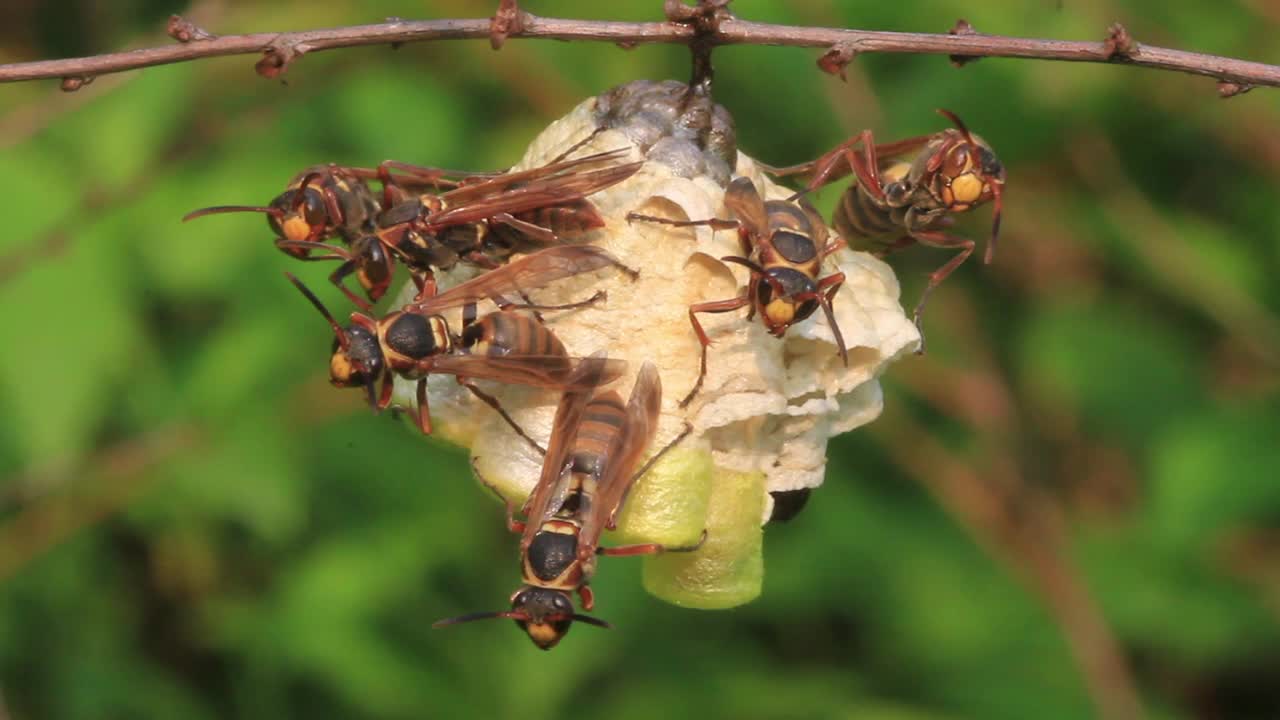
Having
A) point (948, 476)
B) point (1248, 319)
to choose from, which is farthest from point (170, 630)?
point (1248, 319)

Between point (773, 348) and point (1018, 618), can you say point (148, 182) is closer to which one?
point (773, 348)

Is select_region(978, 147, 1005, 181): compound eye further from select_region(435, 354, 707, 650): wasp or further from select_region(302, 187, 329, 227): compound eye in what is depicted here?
select_region(302, 187, 329, 227): compound eye

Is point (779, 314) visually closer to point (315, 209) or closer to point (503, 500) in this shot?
point (503, 500)

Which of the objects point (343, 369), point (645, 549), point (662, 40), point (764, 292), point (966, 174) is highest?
point (662, 40)

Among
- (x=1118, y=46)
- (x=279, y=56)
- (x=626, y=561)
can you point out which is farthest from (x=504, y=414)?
(x=626, y=561)

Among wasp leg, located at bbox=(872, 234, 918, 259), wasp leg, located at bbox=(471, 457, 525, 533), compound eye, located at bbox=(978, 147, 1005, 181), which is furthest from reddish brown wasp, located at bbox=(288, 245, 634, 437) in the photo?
compound eye, located at bbox=(978, 147, 1005, 181)
